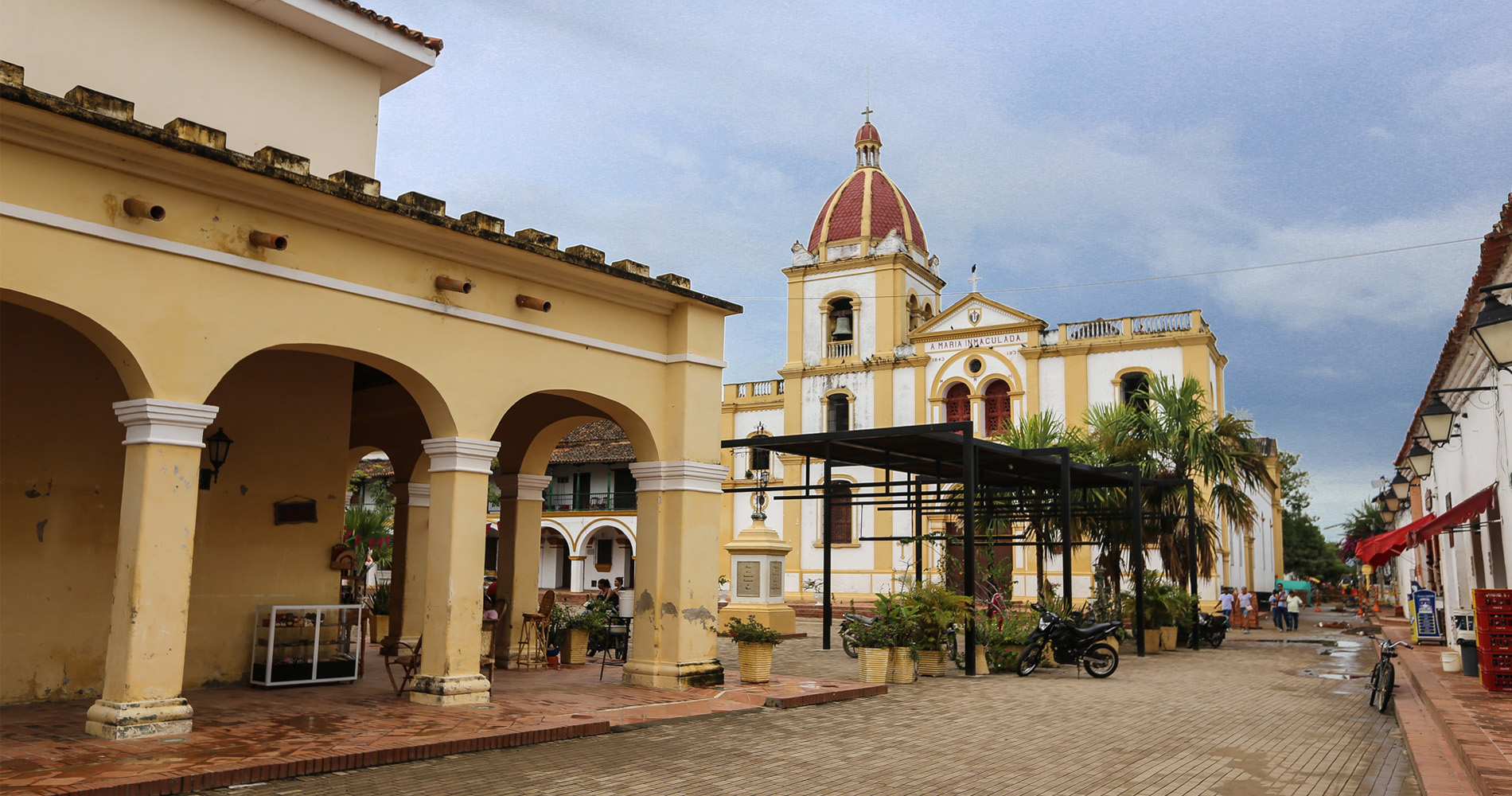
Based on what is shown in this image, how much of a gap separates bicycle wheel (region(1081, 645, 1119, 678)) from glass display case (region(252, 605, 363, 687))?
9.47m

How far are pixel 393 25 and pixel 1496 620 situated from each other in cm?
1315

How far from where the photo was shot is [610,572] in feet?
143

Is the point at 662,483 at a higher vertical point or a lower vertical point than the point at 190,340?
→ lower

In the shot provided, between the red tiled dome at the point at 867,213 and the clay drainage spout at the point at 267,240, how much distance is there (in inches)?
1131

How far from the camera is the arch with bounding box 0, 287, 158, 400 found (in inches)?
281

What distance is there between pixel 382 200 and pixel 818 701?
261 inches

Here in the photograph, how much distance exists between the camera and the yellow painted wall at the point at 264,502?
33.8 feet

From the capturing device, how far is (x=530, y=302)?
10227mm

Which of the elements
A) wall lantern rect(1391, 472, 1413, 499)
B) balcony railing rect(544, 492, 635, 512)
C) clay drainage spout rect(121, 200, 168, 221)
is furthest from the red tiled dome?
clay drainage spout rect(121, 200, 168, 221)

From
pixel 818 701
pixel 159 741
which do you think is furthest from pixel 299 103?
pixel 818 701

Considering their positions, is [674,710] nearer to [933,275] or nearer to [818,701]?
[818,701]

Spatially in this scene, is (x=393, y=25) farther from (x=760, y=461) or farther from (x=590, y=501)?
(x=590, y=501)

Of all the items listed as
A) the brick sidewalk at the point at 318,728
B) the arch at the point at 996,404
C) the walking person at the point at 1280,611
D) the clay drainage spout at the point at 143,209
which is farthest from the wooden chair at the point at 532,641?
the walking person at the point at 1280,611

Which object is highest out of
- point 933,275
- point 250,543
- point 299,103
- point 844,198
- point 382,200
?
point 844,198
